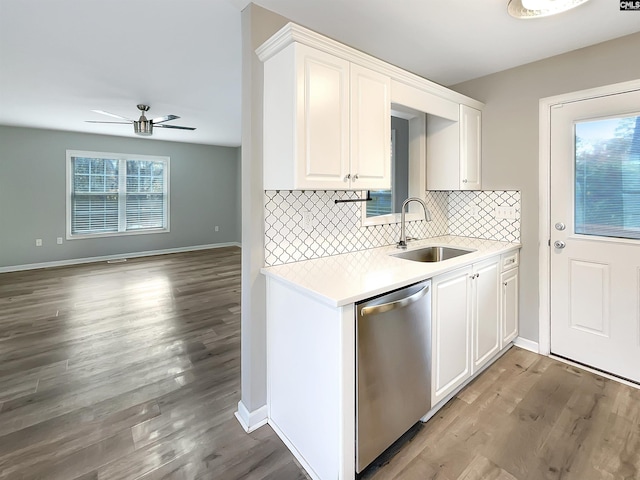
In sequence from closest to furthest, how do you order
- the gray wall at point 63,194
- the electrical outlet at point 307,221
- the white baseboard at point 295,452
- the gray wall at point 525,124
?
the white baseboard at point 295,452
the electrical outlet at point 307,221
the gray wall at point 525,124
the gray wall at point 63,194

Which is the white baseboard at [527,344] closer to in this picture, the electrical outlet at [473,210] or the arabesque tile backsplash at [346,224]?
the arabesque tile backsplash at [346,224]

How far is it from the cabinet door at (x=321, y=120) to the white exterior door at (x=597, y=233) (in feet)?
6.19

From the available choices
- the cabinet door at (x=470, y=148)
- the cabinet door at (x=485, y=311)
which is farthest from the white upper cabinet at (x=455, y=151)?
the cabinet door at (x=485, y=311)

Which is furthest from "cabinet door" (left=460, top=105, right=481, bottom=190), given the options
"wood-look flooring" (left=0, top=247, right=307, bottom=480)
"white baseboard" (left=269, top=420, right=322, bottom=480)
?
"wood-look flooring" (left=0, top=247, right=307, bottom=480)

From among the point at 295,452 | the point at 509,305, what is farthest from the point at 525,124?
the point at 295,452

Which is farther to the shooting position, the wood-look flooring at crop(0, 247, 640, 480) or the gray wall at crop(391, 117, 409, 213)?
the gray wall at crop(391, 117, 409, 213)

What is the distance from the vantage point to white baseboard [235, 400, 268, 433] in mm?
1913

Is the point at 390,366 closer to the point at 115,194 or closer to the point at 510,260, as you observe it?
the point at 510,260

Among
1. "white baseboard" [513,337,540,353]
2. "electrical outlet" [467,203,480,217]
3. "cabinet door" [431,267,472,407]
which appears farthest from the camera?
"electrical outlet" [467,203,480,217]

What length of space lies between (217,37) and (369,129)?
4.68 ft

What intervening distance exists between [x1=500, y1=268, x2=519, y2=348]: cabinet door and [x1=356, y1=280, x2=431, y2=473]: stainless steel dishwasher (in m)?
1.14

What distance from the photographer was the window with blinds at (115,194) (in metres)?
6.36

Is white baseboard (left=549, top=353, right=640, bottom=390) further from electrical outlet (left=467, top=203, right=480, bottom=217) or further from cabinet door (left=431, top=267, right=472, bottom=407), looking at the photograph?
electrical outlet (left=467, top=203, right=480, bottom=217)

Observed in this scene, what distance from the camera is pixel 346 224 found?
7.93 feet
